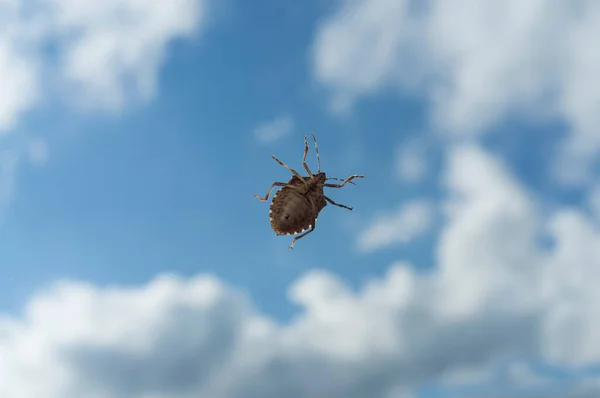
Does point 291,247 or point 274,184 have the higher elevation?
point 274,184

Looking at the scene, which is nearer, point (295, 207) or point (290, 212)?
point (290, 212)

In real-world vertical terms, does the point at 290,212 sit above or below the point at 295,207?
below

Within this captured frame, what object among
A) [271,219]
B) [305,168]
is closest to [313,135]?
[305,168]

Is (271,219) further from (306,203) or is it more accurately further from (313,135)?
(313,135)

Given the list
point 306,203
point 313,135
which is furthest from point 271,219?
point 313,135

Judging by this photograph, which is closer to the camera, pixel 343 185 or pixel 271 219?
pixel 271 219

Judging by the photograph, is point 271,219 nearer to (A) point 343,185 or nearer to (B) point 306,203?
(B) point 306,203
